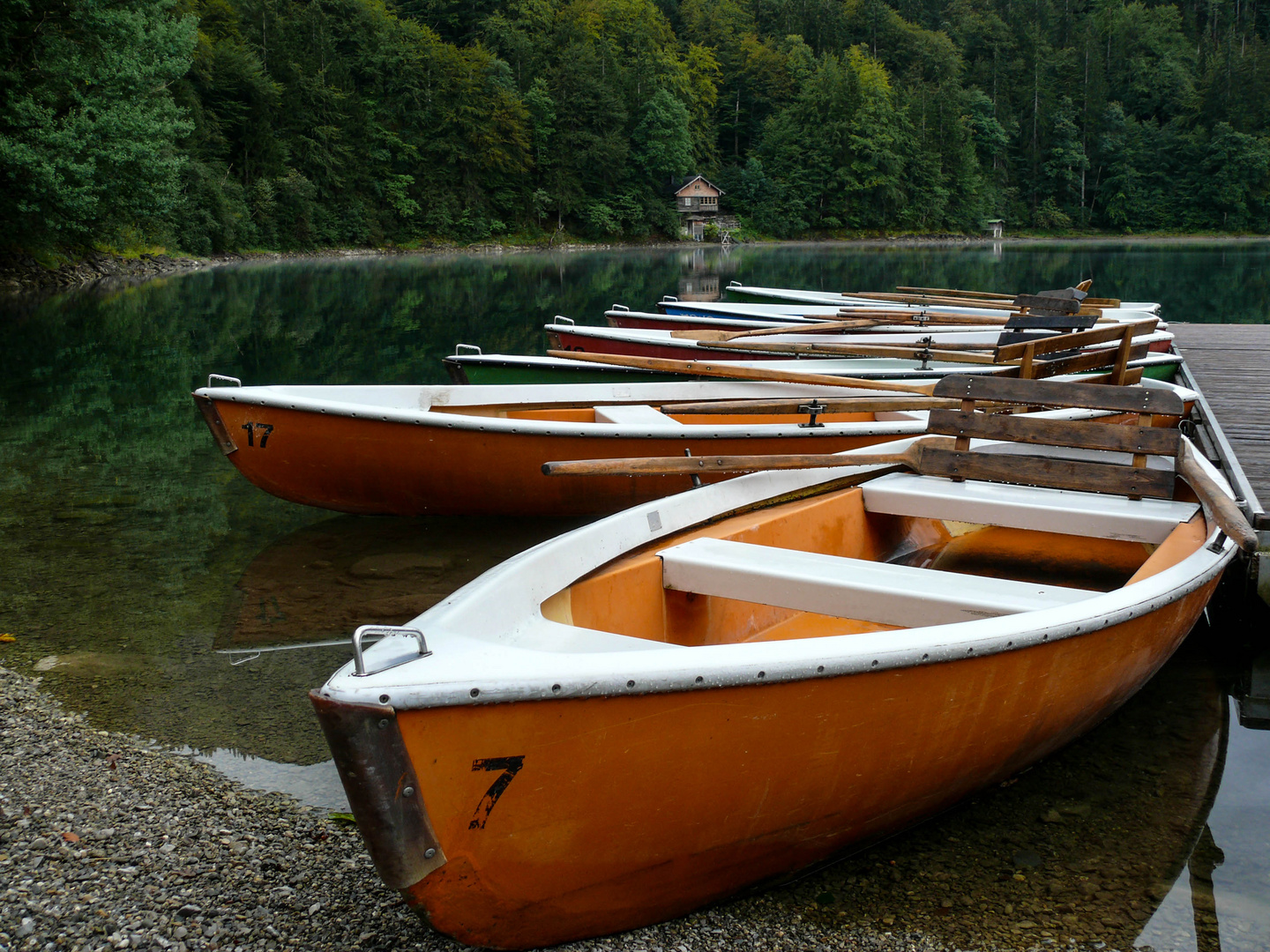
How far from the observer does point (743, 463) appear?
4074 millimetres

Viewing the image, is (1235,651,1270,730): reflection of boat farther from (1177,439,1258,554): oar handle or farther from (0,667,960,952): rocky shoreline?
(0,667,960,952): rocky shoreline

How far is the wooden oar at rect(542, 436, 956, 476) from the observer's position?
4020mm

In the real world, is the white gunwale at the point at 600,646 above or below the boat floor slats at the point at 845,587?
above

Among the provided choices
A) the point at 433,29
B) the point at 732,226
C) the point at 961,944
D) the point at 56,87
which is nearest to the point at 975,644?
the point at 961,944

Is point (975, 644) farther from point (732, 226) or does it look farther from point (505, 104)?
point (732, 226)

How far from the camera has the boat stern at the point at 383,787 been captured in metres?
1.97

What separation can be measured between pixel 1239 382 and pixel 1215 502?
586cm

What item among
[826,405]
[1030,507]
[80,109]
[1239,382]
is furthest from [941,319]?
[80,109]

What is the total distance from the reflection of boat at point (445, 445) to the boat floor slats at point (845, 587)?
2434 millimetres

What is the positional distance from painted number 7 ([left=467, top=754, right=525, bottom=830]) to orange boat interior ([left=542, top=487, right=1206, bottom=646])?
0.78m

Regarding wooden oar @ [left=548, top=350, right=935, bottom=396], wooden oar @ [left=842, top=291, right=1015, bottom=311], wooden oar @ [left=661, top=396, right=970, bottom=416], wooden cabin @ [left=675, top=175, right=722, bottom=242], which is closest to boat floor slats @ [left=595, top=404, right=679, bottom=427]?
wooden oar @ [left=661, top=396, right=970, bottom=416]

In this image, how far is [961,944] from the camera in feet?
8.21

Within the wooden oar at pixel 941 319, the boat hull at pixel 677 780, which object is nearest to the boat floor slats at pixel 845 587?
the boat hull at pixel 677 780

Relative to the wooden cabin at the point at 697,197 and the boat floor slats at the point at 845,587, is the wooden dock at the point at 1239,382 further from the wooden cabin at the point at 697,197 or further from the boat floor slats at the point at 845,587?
the wooden cabin at the point at 697,197
